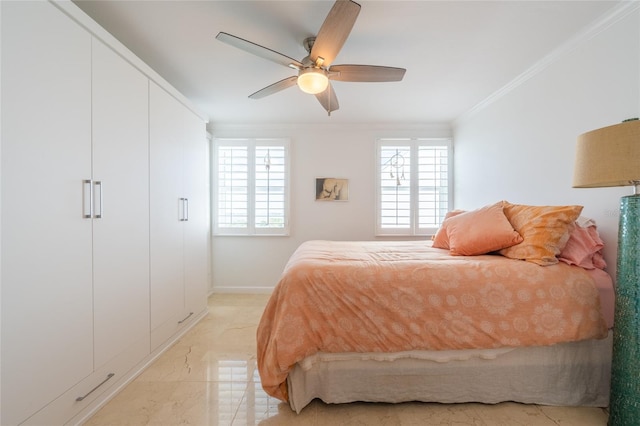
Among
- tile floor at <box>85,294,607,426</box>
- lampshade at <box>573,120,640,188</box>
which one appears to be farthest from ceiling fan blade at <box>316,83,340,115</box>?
→ tile floor at <box>85,294,607,426</box>

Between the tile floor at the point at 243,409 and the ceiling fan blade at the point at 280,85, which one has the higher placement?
the ceiling fan blade at the point at 280,85

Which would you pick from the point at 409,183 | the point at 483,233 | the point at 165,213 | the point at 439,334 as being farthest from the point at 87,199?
the point at 409,183

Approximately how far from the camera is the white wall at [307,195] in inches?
147

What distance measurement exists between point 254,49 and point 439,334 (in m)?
2.01

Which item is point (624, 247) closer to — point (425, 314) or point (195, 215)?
point (425, 314)

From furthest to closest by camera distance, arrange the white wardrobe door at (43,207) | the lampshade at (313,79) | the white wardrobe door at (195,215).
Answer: the white wardrobe door at (195,215), the lampshade at (313,79), the white wardrobe door at (43,207)

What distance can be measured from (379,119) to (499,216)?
7.08ft

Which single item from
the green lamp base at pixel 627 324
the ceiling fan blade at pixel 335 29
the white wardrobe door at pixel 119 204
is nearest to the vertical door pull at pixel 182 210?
the white wardrobe door at pixel 119 204

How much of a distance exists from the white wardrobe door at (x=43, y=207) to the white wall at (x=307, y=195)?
2.27 meters

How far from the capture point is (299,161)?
3.73 m

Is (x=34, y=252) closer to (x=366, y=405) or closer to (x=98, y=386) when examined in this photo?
(x=98, y=386)

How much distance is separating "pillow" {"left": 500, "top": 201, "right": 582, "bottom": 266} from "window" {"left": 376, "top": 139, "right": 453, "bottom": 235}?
199cm

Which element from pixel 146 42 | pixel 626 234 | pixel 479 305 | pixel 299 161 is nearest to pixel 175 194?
pixel 146 42

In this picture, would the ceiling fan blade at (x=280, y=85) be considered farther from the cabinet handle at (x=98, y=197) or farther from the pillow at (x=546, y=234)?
the pillow at (x=546, y=234)
